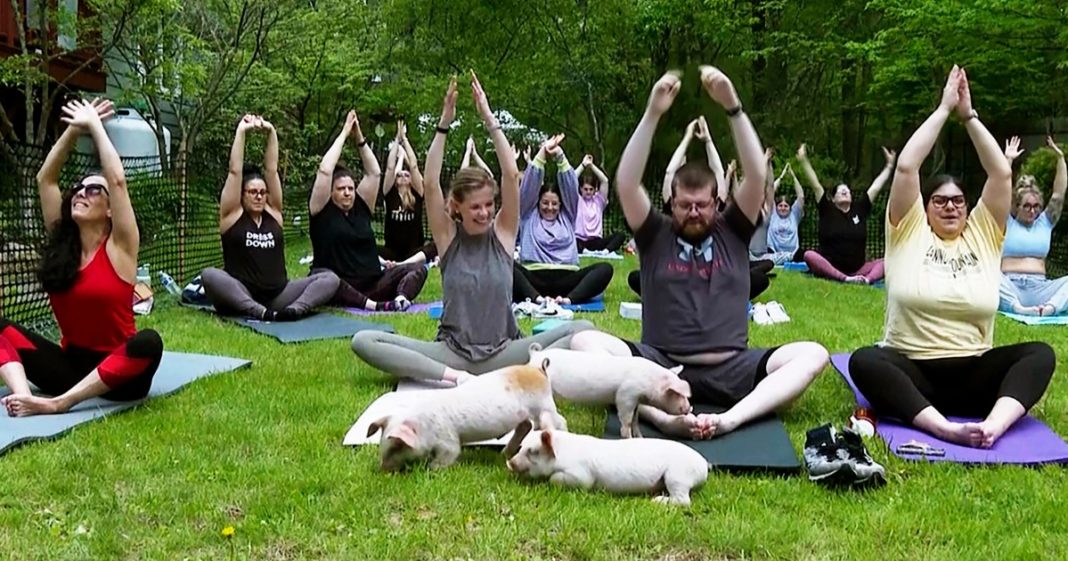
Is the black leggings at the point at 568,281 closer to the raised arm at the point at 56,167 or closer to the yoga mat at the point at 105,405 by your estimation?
the yoga mat at the point at 105,405

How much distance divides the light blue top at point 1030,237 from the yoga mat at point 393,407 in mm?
5937

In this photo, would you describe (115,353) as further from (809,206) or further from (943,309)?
(809,206)

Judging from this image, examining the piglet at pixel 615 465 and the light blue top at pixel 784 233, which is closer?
the piglet at pixel 615 465

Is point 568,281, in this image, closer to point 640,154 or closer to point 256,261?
point 256,261

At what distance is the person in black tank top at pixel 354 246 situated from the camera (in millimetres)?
7766

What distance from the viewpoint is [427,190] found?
14.3 ft

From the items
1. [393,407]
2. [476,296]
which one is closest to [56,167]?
[393,407]

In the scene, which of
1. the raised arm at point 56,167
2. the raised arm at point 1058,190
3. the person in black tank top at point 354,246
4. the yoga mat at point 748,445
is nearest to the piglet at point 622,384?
the yoga mat at point 748,445

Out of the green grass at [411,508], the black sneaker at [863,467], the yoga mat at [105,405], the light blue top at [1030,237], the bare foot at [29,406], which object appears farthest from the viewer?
the light blue top at [1030,237]

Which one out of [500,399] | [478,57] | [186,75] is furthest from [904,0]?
[500,399]

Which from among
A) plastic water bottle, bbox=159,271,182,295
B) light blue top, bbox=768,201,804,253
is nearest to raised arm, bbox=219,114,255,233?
plastic water bottle, bbox=159,271,182,295

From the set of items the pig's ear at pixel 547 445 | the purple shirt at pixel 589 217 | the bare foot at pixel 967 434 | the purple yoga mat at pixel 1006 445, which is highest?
the purple shirt at pixel 589 217

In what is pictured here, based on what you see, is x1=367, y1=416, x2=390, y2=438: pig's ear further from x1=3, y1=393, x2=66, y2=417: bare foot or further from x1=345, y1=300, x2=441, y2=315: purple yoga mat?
x1=345, y1=300, x2=441, y2=315: purple yoga mat

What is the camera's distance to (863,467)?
331 centimetres
